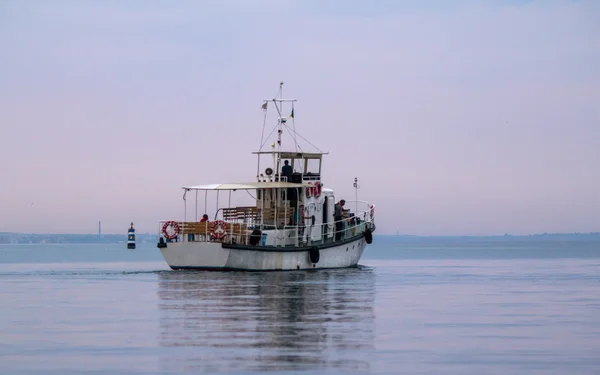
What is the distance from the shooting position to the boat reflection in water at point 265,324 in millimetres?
19469

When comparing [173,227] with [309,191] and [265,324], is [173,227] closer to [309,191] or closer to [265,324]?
[309,191]

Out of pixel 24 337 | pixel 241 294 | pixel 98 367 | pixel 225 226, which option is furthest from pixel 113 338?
pixel 225 226

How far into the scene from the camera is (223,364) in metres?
19.0

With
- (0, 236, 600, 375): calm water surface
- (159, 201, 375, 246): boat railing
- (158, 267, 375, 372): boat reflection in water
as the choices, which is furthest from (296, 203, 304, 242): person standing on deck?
(0, 236, 600, 375): calm water surface

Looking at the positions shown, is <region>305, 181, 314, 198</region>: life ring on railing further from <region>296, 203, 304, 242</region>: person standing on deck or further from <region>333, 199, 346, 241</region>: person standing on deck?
<region>333, 199, 346, 241</region>: person standing on deck

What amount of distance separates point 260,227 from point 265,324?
2482cm

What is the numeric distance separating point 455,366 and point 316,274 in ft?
96.2

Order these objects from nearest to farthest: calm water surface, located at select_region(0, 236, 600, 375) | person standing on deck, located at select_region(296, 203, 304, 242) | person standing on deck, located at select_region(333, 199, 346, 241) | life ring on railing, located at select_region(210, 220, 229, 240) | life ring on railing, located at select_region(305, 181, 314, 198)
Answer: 1. calm water surface, located at select_region(0, 236, 600, 375)
2. life ring on railing, located at select_region(210, 220, 229, 240)
3. person standing on deck, located at select_region(296, 203, 304, 242)
4. life ring on railing, located at select_region(305, 181, 314, 198)
5. person standing on deck, located at select_region(333, 199, 346, 241)

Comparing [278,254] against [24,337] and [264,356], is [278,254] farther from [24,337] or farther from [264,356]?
[264,356]

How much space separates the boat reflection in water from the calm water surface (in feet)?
0.11

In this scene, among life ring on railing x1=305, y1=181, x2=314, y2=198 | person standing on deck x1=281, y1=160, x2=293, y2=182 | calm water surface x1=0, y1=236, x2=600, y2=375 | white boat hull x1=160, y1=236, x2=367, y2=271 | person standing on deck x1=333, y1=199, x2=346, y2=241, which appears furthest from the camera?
person standing on deck x1=333, y1=199, x2=346, y2=241

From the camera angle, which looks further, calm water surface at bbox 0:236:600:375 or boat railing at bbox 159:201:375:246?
boat railing at bbox 159:201:375:246

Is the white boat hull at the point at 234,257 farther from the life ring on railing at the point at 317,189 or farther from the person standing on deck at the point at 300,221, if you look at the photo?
the life ring on railing at the point at 317,189

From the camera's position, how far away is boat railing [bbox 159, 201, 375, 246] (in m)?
47.9
